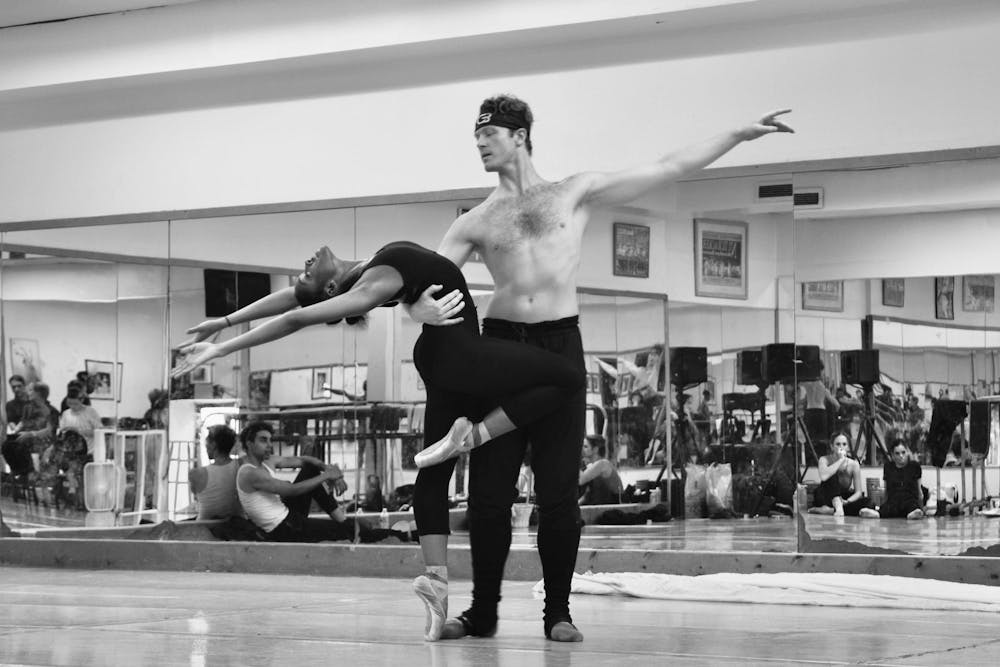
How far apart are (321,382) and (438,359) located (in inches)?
174

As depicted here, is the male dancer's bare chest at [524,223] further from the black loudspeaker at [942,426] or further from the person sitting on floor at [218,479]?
the person sitting on floor at [218,479]

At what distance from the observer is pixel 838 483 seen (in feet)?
23.4

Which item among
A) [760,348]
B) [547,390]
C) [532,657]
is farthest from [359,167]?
[532,657]

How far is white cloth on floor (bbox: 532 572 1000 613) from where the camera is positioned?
5574mm

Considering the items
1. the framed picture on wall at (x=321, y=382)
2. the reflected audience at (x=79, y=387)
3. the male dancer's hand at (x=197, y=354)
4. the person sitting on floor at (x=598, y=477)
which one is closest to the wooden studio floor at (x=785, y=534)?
the person sitting on floor at (x=598, y=477)

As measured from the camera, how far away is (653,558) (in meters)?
7.39

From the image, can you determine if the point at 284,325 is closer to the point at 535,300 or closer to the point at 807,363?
the point at 535,300

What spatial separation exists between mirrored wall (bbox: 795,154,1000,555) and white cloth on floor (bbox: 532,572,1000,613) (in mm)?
700

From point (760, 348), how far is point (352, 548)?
2.59m

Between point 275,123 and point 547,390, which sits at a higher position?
point 275,123

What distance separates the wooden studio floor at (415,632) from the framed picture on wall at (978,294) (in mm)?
1946

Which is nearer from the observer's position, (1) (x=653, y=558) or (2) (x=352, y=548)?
(1) (x=653, y=558)

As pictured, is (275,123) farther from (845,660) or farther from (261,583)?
(845,660)

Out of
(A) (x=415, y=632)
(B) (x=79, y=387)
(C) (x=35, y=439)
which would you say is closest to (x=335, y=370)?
(B) (x=79, y=387)
